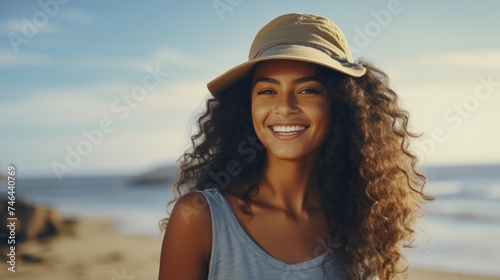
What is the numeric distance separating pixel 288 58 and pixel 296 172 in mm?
571

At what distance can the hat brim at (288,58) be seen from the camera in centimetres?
247

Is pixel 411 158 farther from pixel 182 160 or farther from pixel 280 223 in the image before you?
pixel 182 160

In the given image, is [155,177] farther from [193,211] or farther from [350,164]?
[193,211]

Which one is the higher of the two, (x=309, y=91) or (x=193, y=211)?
(x=309, y=91)

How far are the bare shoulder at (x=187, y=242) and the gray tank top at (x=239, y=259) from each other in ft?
0.13

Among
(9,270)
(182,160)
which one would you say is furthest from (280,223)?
(9,270)

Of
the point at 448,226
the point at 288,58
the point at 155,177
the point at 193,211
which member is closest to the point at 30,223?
the point at 448,226

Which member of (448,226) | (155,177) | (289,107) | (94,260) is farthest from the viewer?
(155,177)

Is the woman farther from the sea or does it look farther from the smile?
the sea

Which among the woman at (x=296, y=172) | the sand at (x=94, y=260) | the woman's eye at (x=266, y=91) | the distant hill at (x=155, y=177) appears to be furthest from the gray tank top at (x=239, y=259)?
the distant hill at (x=155, y=177)

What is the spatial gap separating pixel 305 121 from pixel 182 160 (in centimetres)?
78

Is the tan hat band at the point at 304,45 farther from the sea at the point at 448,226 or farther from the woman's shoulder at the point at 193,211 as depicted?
the sea at the point at 448,226

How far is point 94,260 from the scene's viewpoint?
299 inches

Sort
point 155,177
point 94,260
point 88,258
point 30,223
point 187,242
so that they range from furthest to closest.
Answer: point 155,177 → point 30,223 → point 88,258 → point 94,260 → point 187,242
